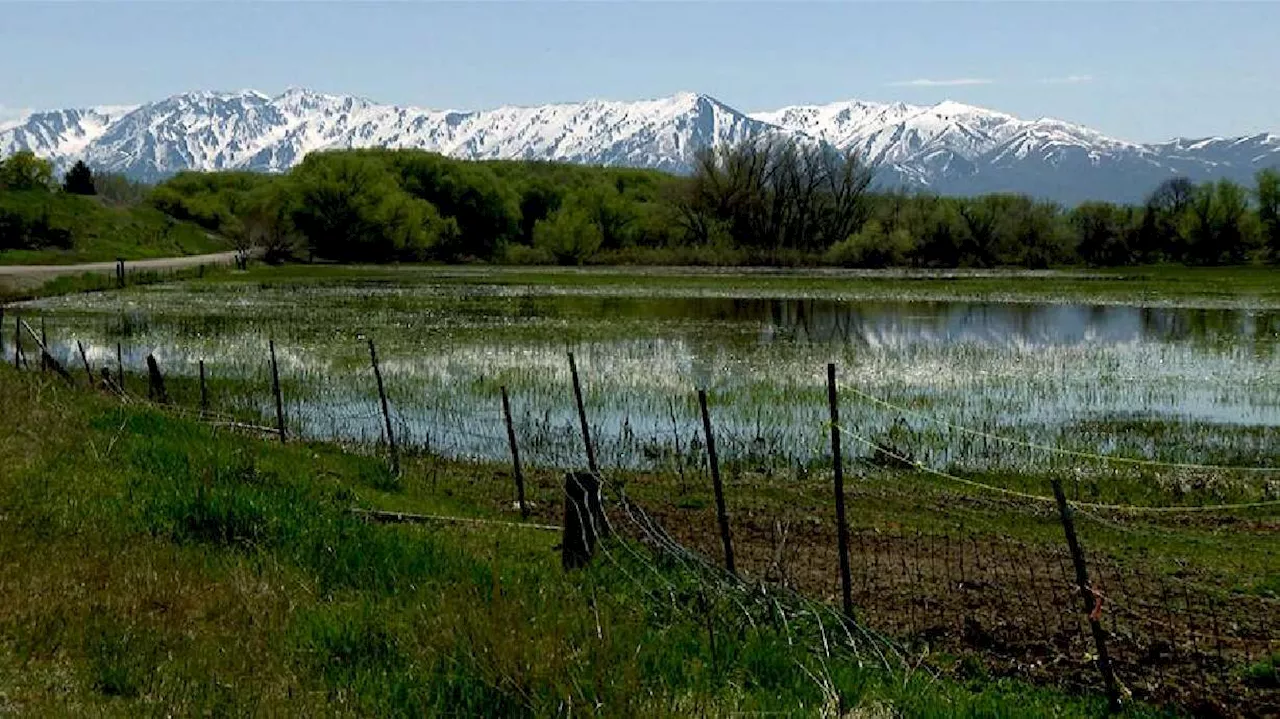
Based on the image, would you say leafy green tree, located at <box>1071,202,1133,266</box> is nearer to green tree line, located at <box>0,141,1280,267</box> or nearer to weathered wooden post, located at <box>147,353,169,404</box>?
green tree line, located at <box>0,141,1280,267</box>

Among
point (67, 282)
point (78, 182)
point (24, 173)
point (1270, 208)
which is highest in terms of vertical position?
point (78, 182)

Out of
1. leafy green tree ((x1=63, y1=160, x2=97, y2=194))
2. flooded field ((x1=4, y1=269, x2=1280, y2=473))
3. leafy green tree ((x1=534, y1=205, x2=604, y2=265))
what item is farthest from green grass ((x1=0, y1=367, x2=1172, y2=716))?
leafy green tree ((x1=534, y1=205, x2=604, y2=265))

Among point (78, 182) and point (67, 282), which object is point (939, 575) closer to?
point (67, 282)

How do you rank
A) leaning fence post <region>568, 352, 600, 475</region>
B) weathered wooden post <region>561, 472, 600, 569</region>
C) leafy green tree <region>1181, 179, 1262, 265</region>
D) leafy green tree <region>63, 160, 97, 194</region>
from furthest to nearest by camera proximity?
1. leafy green tree <region>1181, 179, 1262, 265</region>
2. leafy green tree <region>63, 160, 97, 194</region>
3. leaning fence post <region>568, 352, 600, 475</region>
4. weathered wooden post <region>561, 472, 600, 569</region>

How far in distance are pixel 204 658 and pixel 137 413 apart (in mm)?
11599

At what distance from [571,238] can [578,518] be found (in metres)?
129

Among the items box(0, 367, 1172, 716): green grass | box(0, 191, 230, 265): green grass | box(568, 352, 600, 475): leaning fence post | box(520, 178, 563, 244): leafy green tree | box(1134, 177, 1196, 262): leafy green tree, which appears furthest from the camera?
box(520, 178, 563, 244): leafy green tree

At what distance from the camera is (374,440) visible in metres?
23.7

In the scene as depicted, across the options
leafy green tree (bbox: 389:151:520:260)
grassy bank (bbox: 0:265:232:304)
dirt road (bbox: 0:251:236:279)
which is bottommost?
grassy bank (bbox: 0:265:232:304)

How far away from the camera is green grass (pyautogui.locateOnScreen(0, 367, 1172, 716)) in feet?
23.0

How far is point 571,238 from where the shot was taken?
455 feet

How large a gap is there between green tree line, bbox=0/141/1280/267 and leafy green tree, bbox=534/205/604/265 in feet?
0.60

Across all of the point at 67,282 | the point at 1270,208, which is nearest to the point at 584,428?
the point at 67,282

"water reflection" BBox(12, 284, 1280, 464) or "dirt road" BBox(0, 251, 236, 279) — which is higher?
"dirt road" BBox(0, 251, 236, 279)
